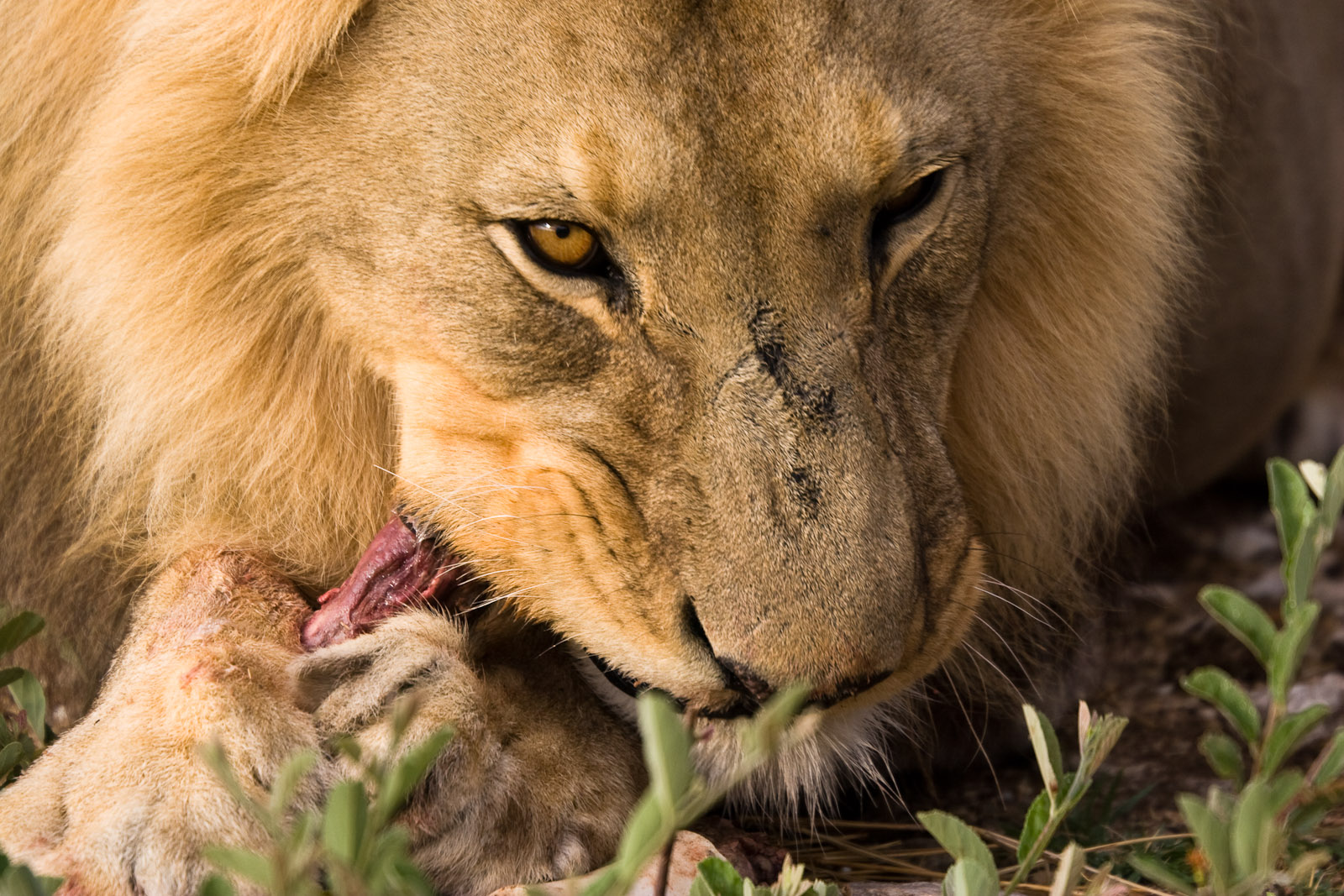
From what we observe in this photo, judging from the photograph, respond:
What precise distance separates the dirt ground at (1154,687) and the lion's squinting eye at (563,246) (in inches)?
30.3

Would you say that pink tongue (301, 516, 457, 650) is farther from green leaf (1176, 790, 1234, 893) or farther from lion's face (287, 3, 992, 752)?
green leaf (1176, 790, 1234, 893)

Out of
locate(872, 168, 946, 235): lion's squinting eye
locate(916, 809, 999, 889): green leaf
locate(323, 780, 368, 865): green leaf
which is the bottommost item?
locate(916, 809, 999, 889): green leaf

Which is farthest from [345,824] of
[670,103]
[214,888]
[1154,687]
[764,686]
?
[1154,687]

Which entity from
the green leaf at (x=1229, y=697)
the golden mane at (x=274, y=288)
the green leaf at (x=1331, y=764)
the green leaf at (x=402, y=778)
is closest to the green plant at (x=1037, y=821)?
the green leaf at (x=1229, y=697)

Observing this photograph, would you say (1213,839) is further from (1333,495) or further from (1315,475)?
(1315,475)

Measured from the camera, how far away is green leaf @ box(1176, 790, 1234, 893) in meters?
1.22

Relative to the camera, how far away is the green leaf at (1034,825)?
4.73ft


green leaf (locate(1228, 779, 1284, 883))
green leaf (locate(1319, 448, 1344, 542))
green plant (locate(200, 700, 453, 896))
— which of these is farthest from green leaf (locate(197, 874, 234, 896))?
green leaf (locate(1319, 448, 1344, 542))

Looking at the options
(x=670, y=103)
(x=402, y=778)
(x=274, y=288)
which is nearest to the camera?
(x=402, y=778)

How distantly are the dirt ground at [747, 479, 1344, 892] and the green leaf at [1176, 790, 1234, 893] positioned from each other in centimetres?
51

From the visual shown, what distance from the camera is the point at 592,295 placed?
5.63 ft

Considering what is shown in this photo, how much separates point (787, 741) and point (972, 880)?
0.41 meters

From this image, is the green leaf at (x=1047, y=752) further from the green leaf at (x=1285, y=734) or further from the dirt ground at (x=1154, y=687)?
the dirt ground at (x=1154, y=687)

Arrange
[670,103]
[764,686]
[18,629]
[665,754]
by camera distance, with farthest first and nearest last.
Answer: [18,629]
[670,103]
[764,686]
[665,754]
